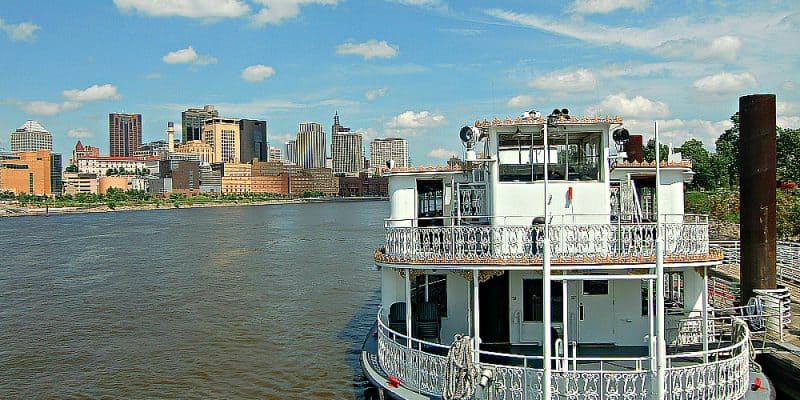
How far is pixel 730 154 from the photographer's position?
6394 centimetres

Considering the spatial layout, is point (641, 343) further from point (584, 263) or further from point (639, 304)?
point (584, 263)

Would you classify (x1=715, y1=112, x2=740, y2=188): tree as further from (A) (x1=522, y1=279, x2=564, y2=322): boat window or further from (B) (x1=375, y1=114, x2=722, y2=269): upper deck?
(A) (x1=522, y1=279, x2=564, y2=322): boat window

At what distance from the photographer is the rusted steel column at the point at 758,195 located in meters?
18.6

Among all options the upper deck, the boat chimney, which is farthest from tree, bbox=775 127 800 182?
the upper deck

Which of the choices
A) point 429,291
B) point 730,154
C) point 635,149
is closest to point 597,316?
point 429,291

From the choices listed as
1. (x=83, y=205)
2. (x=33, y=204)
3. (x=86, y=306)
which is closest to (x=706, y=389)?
(x=86, y=306)

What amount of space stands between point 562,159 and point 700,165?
50030 mm

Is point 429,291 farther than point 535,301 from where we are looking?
Yes

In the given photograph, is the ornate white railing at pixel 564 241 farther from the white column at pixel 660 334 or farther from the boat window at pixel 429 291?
the boat window at pixel 429 291

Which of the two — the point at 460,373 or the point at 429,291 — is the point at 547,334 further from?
the point at 429,291

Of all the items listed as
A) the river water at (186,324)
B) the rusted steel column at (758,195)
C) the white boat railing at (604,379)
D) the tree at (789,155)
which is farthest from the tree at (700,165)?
the white boat railing at (604,379)

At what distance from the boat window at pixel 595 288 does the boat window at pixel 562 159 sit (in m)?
2.25

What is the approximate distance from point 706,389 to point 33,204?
216 meters

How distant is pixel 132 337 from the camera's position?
28109 mm
